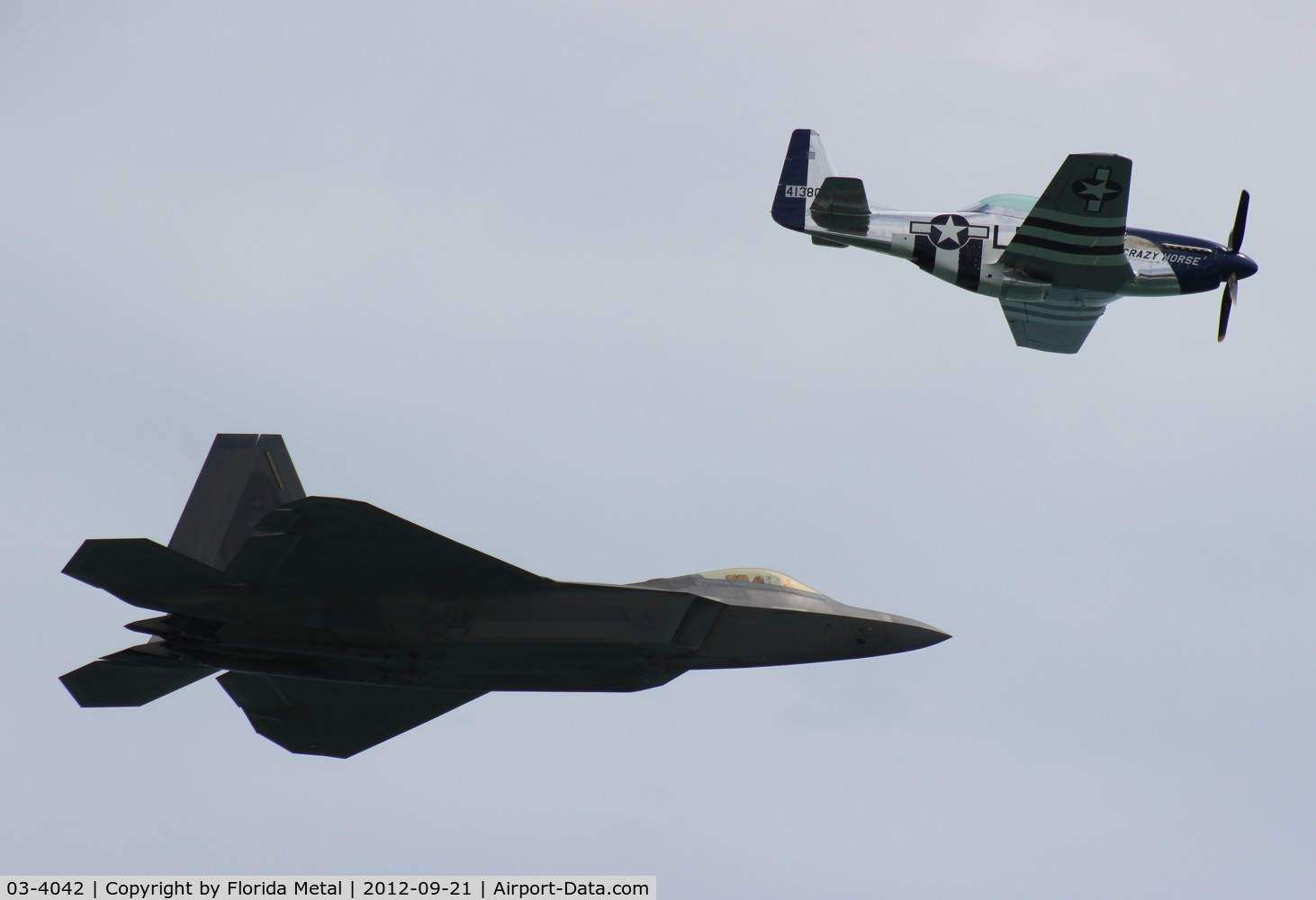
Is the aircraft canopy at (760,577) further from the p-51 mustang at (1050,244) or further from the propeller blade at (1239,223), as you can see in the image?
the propeller blade at (1239,223)

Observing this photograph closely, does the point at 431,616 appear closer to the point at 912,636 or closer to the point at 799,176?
the point at 912,636

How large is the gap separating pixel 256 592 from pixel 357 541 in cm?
189

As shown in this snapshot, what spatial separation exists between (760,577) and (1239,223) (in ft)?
72.0

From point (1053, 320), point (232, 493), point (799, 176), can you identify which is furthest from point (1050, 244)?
point (232, 493)

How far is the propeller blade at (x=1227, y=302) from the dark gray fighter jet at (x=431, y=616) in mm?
19510

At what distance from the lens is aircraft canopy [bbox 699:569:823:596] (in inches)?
968

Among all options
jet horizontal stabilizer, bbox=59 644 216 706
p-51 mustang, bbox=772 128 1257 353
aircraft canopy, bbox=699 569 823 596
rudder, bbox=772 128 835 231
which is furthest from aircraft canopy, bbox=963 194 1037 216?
jet horizontal stabilizer, bbox=59 644 216 706

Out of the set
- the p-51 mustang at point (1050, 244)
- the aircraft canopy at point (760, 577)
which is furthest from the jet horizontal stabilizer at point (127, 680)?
the p-51 mustang at point (1050, 244)

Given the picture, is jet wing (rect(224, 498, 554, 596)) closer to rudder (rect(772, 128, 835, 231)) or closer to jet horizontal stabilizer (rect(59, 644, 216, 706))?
jet horizontal stabilizer (rect(59, 644, 216, 706))

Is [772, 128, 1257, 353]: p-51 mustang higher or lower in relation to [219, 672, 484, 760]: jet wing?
higher

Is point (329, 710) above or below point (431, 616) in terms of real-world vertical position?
below

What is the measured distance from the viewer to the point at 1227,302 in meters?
39.2

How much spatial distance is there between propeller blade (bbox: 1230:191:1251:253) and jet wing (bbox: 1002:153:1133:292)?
344 cm

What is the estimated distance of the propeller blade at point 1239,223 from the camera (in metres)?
39.3
